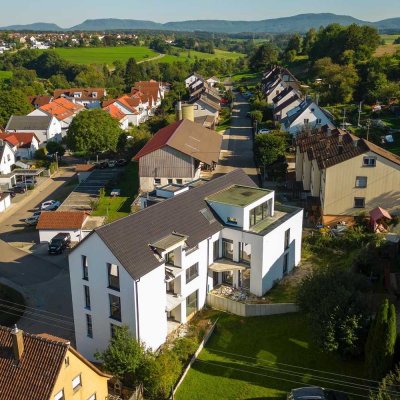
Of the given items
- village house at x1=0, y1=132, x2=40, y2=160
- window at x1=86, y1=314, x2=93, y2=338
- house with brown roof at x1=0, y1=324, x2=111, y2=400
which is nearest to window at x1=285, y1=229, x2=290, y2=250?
window at x1=86, y1=314, x2=93, y2=338

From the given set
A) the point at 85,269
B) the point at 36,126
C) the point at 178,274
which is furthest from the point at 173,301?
the point at 36,126

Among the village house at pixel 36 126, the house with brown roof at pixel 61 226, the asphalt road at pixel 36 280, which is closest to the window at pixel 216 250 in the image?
the asphalt road at pixel 36 280

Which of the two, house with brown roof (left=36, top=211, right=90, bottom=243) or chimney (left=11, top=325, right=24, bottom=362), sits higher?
chimney (left=11, top=325, right=24, bottom=362)

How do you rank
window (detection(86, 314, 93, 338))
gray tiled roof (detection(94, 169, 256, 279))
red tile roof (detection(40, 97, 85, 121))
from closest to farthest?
gray tiled roof (detection(94, 169, 256, 279)) < window (detection(86, 314, 93, 338)) < red tile roof (detection(40, 97, 85, 121))

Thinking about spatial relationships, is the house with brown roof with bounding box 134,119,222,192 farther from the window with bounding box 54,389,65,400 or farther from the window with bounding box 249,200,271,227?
the window with bounding box 54,389,65,400

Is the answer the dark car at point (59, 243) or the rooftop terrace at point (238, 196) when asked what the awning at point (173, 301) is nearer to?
the rooftop terrace at point (238, 196)

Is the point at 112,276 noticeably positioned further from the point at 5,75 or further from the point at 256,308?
the point at 5,75

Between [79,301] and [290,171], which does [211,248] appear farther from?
[290,171]
